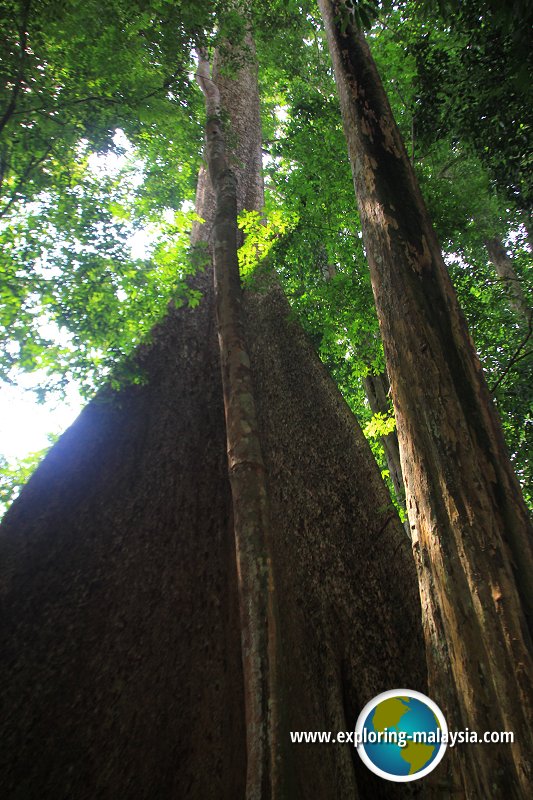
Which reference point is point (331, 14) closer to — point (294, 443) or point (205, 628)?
point (294, 443)

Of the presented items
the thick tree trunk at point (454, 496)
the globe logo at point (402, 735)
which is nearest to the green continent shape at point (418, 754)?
the globe logo at point (402, 735)

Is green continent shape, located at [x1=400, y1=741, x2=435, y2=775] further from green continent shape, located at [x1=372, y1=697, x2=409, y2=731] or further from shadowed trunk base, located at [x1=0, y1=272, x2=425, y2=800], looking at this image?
shadowed trunk base, located at [x1=0, y1=272, x2=425, y2=800]

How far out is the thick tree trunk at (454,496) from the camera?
56.6 inches

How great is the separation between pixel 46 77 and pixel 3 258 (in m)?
1.73

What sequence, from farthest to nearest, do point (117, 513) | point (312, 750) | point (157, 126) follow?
point (157, 126)
point (117, 513)
point (312, 750)

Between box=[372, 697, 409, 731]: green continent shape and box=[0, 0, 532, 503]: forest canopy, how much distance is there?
269 cm

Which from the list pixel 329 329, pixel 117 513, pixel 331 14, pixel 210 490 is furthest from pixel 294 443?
pixel 331 14

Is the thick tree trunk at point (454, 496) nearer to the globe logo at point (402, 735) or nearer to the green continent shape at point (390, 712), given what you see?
the globe logo at point (402, 735)

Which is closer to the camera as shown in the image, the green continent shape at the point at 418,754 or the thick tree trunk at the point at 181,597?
the green continent shape at the point at 418,754

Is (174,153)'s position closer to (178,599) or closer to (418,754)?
(178,599)

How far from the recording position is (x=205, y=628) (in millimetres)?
2854

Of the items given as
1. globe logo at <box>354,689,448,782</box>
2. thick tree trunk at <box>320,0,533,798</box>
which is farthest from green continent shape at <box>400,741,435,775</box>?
thick tree trunk at <box>320,0,533,798</box>

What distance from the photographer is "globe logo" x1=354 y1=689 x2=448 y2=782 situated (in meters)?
1.84

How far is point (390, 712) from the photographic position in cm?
235
